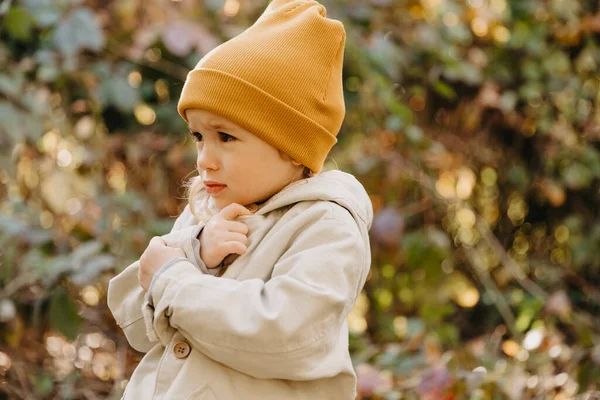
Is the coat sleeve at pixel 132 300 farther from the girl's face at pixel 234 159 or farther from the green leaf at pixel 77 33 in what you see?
the green leaf at pixel 77 33

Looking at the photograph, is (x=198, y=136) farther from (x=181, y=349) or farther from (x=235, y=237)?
(x=181, y=349)

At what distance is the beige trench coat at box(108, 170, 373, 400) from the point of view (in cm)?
A: 115

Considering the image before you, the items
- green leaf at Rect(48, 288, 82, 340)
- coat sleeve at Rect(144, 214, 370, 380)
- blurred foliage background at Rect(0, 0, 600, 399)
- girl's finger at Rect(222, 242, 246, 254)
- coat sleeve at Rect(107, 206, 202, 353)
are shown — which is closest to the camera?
coat sleeve at Rect(144, 214, 370, 380)

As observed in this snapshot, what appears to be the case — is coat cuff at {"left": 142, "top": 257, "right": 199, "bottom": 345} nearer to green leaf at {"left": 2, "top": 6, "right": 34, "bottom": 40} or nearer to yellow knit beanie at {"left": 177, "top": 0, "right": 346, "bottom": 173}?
yellow knit beanie at {"left": 177, "top": 0, "right": 346, "bottom": 173}

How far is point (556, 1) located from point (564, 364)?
1.47 metres

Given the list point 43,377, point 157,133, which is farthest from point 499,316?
point 43,377

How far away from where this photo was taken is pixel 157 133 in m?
2.91

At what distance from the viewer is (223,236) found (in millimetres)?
1255

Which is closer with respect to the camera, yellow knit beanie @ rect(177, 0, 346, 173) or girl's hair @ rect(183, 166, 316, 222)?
yellow knit beanie @ rect(177, 0, 346, 173)

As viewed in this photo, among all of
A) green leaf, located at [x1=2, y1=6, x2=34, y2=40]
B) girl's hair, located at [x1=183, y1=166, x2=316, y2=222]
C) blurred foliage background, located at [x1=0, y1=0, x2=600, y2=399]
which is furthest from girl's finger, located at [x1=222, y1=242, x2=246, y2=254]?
green leaf, located at [x1=2, y1=6, x2=34, y2=40]

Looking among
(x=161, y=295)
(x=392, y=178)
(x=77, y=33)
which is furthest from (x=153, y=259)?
(x=392, y=178)

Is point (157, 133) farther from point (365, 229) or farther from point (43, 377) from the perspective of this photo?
point (365, 229)

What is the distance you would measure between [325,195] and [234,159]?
14 centimetres

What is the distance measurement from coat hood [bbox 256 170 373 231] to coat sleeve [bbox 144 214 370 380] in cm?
6
